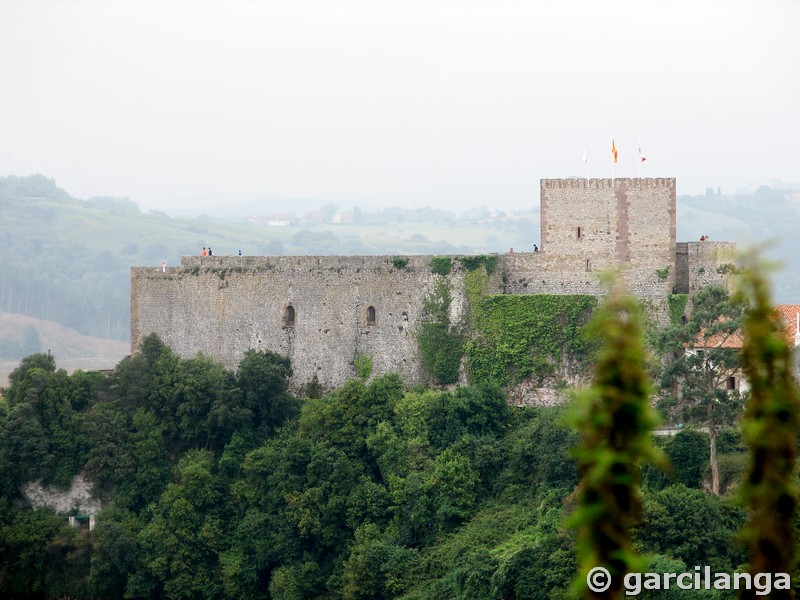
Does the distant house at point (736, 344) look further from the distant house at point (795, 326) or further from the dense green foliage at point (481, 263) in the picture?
the dense green foliage at point (481, 263)

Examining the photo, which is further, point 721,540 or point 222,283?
point 222,283

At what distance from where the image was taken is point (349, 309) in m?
46.6

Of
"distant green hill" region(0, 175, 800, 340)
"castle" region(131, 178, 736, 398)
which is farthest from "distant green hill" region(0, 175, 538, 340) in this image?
"castle" region(131, 178, 736, 398)

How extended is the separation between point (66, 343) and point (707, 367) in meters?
94.7

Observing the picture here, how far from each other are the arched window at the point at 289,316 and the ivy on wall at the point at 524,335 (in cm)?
572

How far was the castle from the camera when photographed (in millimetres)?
43844

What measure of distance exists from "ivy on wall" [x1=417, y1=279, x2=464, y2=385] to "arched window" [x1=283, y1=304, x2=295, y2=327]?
4188 mm

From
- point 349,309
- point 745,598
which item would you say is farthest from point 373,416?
point 745,598

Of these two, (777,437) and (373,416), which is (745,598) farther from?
(373,416)

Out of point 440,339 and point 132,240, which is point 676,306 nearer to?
point 440,339

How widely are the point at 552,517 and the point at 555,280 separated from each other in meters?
8.68

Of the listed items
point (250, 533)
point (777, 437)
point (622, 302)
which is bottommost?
point (250, 533)

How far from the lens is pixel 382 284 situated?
152 ft

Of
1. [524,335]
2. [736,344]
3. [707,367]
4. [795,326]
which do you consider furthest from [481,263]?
[795,326]
